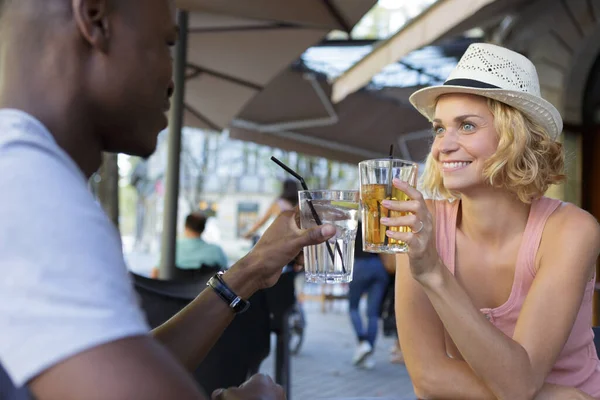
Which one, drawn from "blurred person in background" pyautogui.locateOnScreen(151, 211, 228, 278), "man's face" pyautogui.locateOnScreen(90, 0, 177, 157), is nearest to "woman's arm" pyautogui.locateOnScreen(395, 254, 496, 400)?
"man's face" pyautogui.locateOnScreen(90, 0, 177, 157)

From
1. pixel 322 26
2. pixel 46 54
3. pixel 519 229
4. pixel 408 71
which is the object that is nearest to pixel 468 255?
pixel 519 229

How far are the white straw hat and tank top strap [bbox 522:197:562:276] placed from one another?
241 millimetres

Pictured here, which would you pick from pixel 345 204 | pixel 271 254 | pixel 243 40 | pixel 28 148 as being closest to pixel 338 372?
pixel 243 40

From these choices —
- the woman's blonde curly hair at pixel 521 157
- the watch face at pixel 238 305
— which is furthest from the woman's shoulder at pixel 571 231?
the watch face at pixel 238 305

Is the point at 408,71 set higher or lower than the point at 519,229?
higher

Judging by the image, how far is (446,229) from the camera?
207 cm

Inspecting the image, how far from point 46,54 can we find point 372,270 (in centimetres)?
726

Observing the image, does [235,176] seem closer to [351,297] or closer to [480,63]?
[351,297]

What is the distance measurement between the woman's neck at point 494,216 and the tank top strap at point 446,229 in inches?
2.0

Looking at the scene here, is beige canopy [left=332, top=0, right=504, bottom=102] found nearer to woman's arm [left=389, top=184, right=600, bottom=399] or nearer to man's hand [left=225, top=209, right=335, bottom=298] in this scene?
woman's arm [left=389, top=184, right=600, bottom=399]

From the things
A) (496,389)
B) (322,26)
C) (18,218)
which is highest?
(322,26)

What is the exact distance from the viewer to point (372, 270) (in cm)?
784

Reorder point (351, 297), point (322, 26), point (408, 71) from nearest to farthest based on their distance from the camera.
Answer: point (322, 26) → point (351, 297) → point (408, 71)

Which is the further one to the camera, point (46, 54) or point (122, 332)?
point (46, 54)
